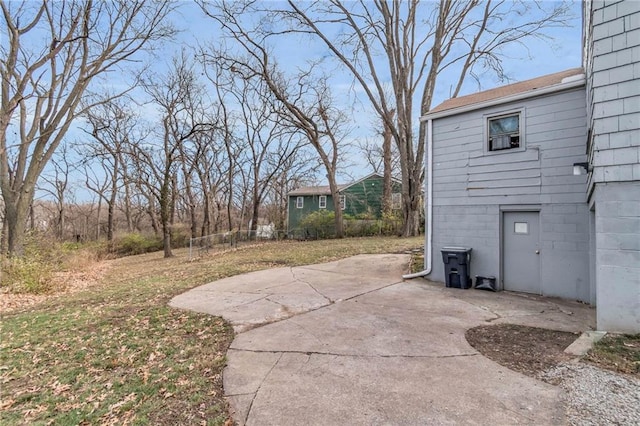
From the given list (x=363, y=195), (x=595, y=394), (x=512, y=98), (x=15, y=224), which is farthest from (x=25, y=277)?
(x=363, y=195)

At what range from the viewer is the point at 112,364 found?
3621mm

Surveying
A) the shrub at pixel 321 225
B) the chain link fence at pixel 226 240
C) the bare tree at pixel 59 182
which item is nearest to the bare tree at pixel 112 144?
the bare tree at pixel 59 182

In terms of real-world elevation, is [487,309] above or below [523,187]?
below

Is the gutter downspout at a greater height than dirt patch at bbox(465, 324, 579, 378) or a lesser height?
greater

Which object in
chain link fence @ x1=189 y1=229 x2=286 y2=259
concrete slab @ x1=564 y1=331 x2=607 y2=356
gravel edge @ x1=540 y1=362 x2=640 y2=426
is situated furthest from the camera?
chain link fence @ x1=189 y1=229 x2=286 y2=259

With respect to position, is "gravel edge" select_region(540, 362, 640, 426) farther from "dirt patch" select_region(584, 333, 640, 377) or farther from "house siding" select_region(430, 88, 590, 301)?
"house siding" select_region(430, 88, 590, 301)

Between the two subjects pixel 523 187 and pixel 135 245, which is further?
pixel 135 245

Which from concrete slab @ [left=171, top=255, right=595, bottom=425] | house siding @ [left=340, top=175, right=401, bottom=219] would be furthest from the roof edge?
house siding @ [left=340, top=175, right=401, bottom=219]

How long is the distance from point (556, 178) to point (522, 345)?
3750mm

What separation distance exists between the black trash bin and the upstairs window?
2.25m

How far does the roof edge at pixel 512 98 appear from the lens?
5835mm

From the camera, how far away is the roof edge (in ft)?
19.1

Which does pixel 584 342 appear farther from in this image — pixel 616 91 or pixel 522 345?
pixel 616 91

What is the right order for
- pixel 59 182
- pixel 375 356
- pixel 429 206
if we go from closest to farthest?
pixel 375 356, pixel 429 206, pixel 59 182
